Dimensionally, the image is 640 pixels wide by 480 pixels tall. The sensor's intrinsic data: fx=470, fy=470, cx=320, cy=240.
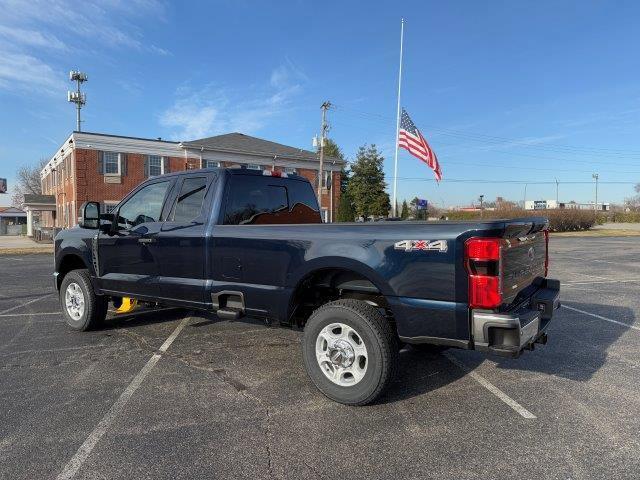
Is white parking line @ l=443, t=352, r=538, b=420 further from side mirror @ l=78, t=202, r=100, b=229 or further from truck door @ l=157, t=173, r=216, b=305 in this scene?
side mirror @ l=78, t=202, r=100, b=229

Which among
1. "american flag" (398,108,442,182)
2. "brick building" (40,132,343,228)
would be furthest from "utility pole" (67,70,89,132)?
"american flag" (398,108,442,182)

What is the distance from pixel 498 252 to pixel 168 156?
1306 inches

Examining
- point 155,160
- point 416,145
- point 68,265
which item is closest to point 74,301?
point 68,265

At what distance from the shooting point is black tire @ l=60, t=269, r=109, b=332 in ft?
19.7

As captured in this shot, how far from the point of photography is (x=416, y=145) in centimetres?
1809

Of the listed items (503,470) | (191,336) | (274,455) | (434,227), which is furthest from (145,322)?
(503,470)

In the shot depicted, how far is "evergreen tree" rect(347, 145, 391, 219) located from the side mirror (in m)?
46.2

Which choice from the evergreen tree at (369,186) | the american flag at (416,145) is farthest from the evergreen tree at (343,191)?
the american flag at (416,145)

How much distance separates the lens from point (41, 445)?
10.4 ft

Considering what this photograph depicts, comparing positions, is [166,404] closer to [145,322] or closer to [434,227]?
[434,227]

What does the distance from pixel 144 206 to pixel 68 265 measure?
6.52 feet

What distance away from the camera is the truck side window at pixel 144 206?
5.34m

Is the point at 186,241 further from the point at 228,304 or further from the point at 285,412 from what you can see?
the point at 285,412

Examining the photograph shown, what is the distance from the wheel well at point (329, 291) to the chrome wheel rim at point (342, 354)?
356 mm
